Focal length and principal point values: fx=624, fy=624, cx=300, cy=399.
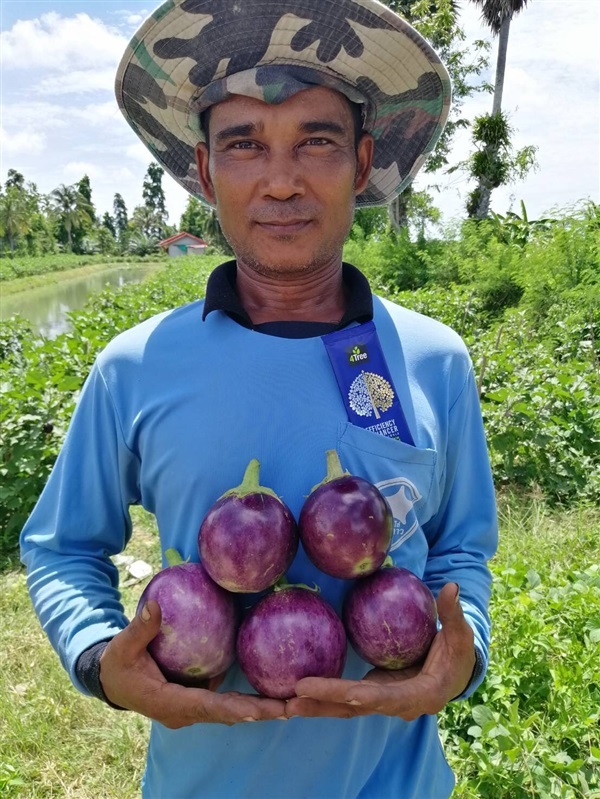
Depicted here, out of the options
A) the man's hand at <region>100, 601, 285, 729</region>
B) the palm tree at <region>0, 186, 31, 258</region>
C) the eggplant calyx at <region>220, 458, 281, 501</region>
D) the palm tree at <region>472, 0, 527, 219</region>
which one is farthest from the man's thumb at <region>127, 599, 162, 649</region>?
the palm tree at <region>0, 186, 31, 258</region>

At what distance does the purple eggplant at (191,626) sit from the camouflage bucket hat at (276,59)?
3.63 feet

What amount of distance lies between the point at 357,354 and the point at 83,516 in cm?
77

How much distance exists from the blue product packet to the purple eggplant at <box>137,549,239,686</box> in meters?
0.50

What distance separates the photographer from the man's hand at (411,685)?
1.10 meters

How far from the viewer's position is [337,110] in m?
1.56

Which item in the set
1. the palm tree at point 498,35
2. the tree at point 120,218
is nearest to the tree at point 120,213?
the tree at point 120,218

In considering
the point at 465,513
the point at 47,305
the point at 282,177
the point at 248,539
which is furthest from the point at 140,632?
the point at 47,305

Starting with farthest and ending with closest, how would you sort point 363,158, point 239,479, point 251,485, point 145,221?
point 145,221, point 363,158, point 239,479, point 251,485

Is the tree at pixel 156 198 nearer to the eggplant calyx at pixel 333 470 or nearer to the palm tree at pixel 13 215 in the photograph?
the palm tree at pixel 13 215

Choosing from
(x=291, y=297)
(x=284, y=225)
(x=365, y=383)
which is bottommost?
(x=365, y=383)

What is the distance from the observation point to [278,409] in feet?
4.67

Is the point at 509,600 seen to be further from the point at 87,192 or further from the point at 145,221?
the point at 145,221

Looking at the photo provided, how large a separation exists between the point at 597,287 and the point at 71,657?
8.75m

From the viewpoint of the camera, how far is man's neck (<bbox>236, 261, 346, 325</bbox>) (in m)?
1.68
